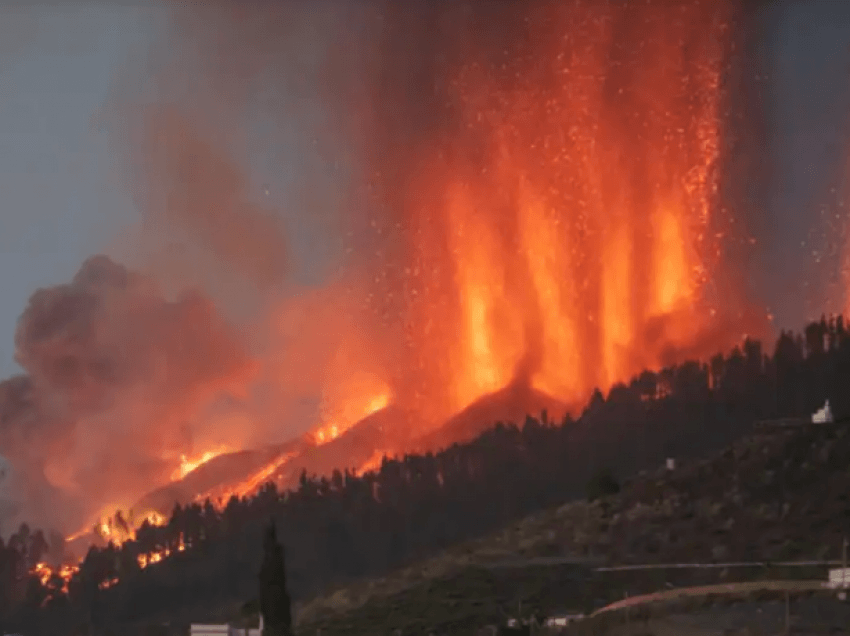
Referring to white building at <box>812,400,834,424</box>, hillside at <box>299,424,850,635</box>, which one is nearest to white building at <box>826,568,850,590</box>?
hillside at <box>299,424,850,635</box>

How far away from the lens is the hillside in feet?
372

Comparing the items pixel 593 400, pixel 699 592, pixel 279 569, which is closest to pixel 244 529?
pixel 593 400

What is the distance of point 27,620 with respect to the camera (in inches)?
7037

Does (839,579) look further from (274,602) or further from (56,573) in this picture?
(56,573)

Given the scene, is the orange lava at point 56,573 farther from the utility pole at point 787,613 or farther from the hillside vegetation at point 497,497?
the utility pole at point 787,613

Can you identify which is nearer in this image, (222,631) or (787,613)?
(787,613)

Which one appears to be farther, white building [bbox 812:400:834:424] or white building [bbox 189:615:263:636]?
white building [bbox 812:400:834:424]

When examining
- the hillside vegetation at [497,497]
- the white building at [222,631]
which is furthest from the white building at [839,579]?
the hillside vegetation at [497,497]

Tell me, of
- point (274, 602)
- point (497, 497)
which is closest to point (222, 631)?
point (274, 602)

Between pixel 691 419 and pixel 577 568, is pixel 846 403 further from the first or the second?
pixel 577 568

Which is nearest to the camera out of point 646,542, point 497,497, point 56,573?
point 646,542

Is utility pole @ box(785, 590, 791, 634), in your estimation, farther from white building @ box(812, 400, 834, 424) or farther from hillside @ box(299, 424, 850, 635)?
white building @ box(812, 400, 834, 424)

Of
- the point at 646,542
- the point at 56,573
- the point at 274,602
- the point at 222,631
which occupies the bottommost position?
the point at 222,631

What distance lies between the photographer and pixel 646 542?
12581 centimetres
